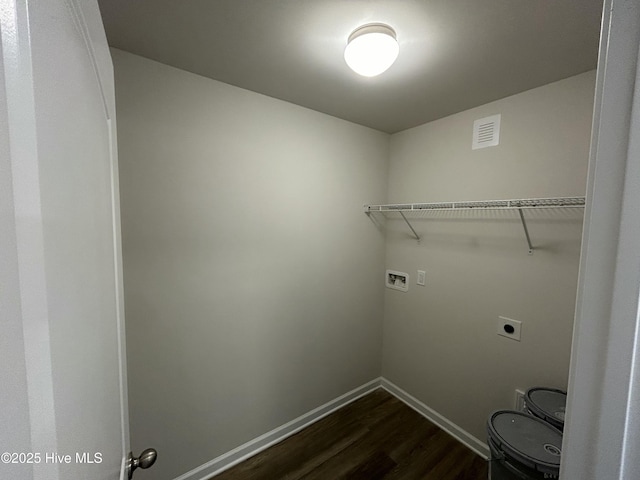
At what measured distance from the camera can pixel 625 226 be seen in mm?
334

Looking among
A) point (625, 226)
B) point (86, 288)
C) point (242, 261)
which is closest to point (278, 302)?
point (242, 261)

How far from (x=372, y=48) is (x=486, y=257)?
4.86 ft

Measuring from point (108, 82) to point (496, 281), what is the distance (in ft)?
7.05

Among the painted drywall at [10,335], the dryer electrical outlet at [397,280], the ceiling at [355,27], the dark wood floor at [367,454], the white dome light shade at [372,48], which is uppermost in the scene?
the ceiling at [355,27]

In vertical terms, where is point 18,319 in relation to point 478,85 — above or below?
below

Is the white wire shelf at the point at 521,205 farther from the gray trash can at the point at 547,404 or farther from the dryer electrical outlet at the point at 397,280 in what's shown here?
the gray trash can at the point at 547,404

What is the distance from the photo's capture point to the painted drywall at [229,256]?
134 centimetres

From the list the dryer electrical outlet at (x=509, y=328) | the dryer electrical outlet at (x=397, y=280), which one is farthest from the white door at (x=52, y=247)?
the dryer electrical outlet at (x=397, y=280)

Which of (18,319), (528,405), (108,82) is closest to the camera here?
(18,319)

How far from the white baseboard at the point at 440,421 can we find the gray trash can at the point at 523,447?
67cm

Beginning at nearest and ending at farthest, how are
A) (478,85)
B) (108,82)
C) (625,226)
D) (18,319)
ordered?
(18,319)
(625,226)
(108,82)
(478,85)

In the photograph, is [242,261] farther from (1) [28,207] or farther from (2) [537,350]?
(2) [537,350]

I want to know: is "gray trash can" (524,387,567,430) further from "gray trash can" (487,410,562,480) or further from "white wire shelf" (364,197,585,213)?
"white wire shelf" (364,197,585,213)

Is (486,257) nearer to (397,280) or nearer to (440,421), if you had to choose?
(397,280)
